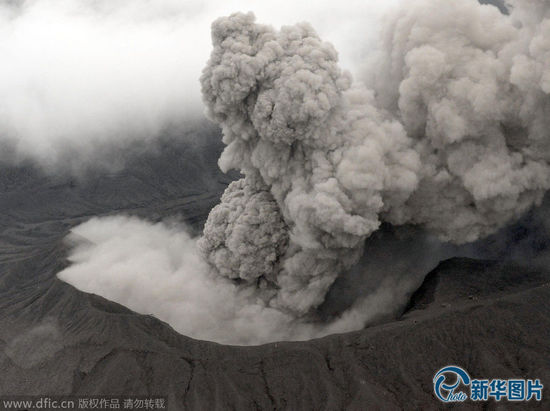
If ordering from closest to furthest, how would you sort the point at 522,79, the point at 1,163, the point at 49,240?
the point at 522,79 < the point at 49,240 < the point at 1,163

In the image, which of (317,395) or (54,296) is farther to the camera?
(54,296)

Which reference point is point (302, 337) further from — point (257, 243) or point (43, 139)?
point (43, 139)

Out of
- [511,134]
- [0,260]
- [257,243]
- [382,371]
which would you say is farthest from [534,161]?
[0,260]

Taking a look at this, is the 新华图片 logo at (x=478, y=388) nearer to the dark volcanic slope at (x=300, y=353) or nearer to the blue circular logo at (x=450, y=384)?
the blue circular logo at (x=450, y=384)

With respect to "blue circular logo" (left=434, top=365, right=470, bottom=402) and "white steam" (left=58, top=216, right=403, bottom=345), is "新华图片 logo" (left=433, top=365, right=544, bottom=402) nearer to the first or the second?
"blue circular logo" (left=434, top=365, right=470, bottom=402)

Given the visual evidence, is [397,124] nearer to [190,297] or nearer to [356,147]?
[356,147]

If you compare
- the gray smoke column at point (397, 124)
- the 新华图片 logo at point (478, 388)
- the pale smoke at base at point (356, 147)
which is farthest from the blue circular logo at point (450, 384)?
the gray smoke column at point (397, 124)

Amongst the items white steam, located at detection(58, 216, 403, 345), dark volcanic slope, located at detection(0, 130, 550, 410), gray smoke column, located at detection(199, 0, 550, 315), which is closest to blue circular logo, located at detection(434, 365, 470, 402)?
dark volcanic slope, located at detection(0, 130, 550, 410)
